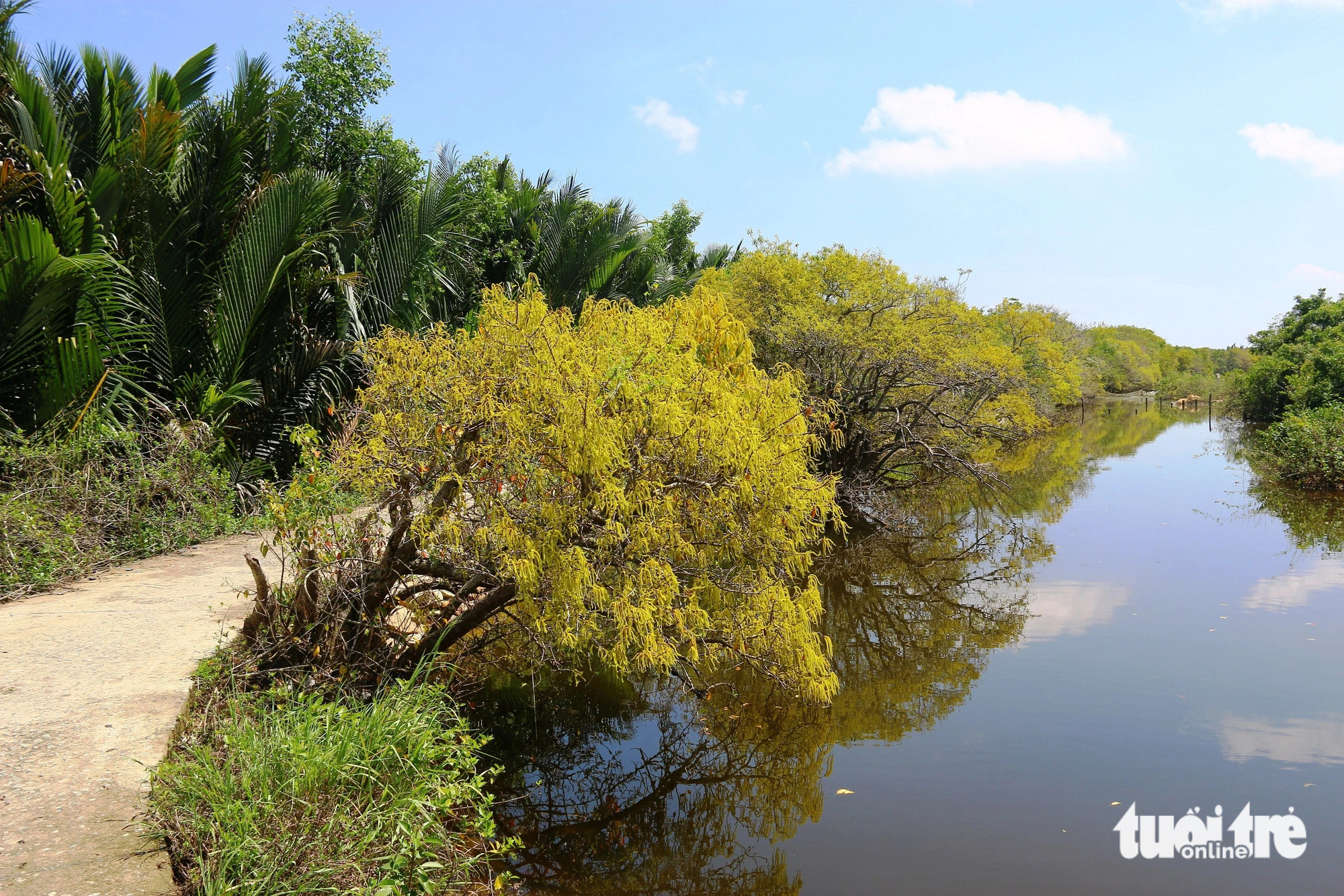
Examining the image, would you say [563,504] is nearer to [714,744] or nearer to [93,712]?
[714,744]

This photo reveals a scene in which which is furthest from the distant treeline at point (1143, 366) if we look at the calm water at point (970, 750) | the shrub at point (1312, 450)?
the calm water at point (970, 750)

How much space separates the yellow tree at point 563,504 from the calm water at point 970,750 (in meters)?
0.98

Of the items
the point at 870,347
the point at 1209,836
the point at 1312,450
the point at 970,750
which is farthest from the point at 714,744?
the point at 1312,450

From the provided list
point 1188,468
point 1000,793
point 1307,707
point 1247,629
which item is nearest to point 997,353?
point 1188,468

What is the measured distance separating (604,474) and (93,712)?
129 inches

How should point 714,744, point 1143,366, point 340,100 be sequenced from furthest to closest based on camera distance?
point 1143,366, point 340,100, point 714,744

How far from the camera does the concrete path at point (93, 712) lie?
384cm

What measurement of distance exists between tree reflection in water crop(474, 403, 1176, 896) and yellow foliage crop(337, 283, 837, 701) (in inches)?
34.1

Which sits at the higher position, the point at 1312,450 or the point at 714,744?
the point at 1312,450

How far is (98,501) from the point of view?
8562 mm

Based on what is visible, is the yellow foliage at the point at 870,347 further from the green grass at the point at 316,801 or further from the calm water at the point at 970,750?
the green grass at the point at 316,801

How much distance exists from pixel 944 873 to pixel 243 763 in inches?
163

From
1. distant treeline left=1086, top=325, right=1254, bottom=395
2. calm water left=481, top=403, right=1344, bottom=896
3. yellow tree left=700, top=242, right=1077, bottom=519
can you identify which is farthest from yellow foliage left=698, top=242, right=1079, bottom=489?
distant treeline left=1086, top=325, right=1254, bottom=395

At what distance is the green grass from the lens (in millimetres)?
3904
